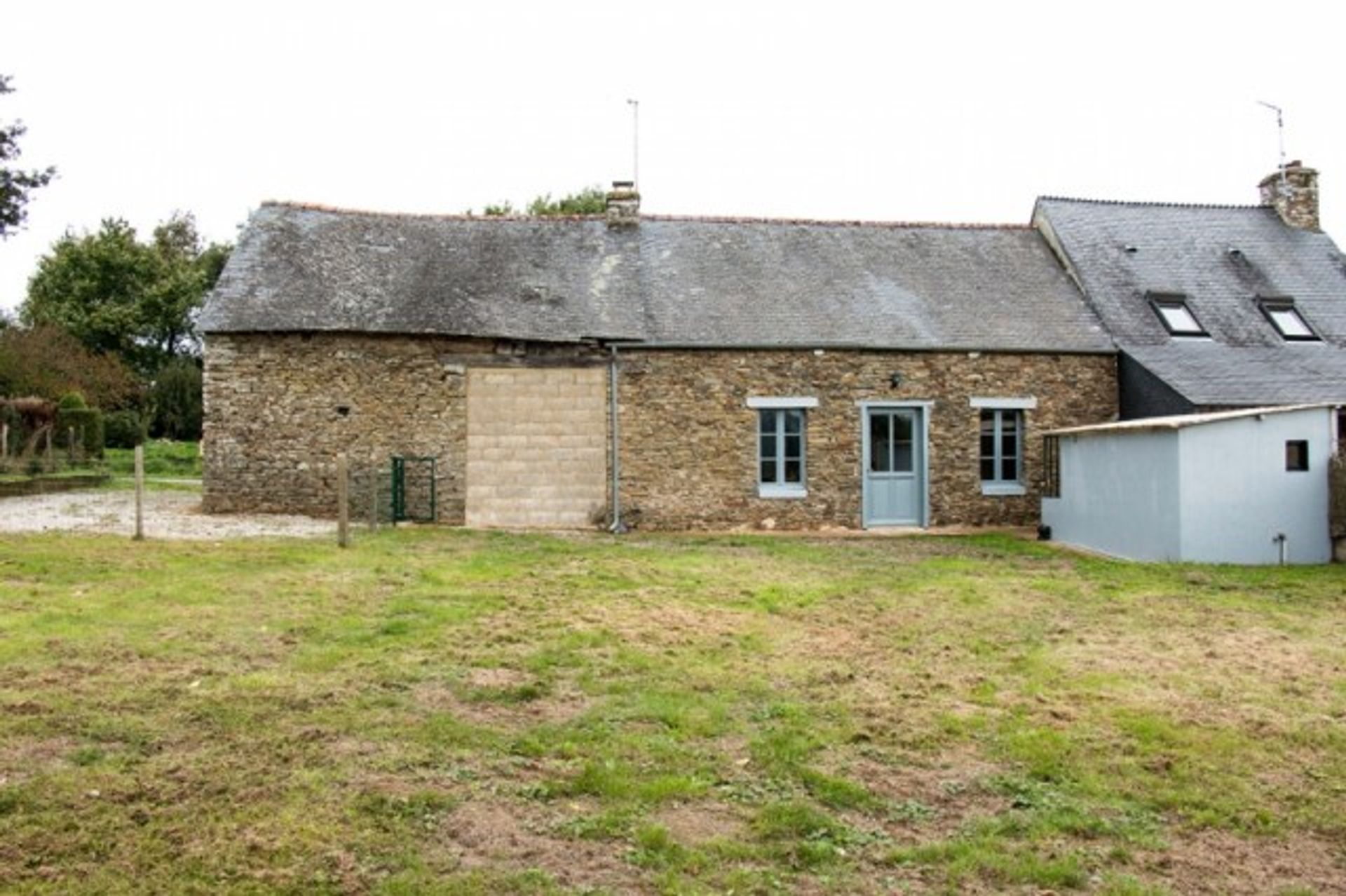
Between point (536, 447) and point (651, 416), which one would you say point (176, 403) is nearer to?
point (536, 447)

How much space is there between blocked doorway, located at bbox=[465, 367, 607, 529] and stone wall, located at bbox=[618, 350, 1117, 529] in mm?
505

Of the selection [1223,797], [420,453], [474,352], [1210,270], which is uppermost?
[1210,270]

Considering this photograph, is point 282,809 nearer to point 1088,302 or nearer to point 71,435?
point 1088,302

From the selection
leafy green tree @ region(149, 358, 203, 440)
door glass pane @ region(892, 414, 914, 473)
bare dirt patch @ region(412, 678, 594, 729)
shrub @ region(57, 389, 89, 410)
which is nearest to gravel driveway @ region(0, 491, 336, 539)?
shrub @ region(57, 389, 89, 410)

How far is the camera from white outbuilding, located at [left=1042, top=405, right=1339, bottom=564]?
43.0ft

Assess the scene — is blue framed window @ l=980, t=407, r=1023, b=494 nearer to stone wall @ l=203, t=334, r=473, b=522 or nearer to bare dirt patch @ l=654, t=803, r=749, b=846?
stone wall @ l=203, t=334, r=473, b=522

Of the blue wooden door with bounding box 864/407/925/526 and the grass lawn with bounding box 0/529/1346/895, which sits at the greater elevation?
the blue wooden door with bounding box 864/407/925/526

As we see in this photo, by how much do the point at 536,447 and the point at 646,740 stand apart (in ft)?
39.1

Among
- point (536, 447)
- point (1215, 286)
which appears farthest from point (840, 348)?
point (1215, 286)

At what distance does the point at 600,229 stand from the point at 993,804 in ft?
54.0

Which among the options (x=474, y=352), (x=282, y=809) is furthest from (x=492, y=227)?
(x=282, y=809)

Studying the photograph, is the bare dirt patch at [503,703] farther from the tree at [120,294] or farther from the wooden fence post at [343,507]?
the tree at [120,294]

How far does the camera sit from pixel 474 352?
55.7 ft

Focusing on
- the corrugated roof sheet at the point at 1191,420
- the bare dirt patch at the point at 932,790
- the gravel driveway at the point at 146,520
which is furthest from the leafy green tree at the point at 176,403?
the bare dirt patch at the point at 932,790
